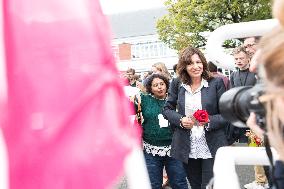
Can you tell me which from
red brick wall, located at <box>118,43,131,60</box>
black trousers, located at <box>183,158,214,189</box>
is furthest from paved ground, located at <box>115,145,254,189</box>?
red brick wall, located at <box>118,43,131,60</box>

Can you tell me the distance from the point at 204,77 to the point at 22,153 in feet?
10.1

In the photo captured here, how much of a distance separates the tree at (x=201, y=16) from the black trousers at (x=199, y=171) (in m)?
20.2

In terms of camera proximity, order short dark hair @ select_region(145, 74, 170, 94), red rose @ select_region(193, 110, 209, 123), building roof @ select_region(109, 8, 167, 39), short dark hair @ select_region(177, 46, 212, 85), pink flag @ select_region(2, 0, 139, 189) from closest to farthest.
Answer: pink flag @ select_region(2, 0, 139, 189), red rose @ select_region(193, 110, 209, 123), short dark hair @ select_region(177, 46, 212, 85), short dark hair @ select_region(145, 74, 170, 94), building roof @ select_region(109, 8, 167, 39)

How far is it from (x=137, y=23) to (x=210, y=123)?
53.9 m

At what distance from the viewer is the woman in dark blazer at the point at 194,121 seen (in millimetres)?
3695

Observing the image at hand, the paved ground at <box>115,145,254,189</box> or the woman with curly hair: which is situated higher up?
the woman with curly hair

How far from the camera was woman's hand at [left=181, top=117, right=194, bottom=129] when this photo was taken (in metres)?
3.69

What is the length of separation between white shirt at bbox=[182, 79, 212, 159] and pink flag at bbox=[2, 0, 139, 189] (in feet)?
9.52

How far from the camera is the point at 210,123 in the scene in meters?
3.63

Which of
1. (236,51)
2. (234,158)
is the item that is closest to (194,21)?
(236,51)

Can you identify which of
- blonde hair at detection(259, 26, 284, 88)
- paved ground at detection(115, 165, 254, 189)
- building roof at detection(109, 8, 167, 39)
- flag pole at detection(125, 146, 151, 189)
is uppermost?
building roof at detection(109, 8, 167, 39)

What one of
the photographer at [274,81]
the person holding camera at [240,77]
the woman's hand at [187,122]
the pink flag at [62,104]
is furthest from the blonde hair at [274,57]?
the person holding camera at [240,77]

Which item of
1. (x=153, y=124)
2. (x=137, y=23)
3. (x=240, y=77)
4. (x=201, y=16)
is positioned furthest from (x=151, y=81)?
(x=137, y=23)

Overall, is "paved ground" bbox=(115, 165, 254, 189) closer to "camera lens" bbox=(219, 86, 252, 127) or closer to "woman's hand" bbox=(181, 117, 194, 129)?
"woman's hand" bbox=(181, 117, 194, 129)
